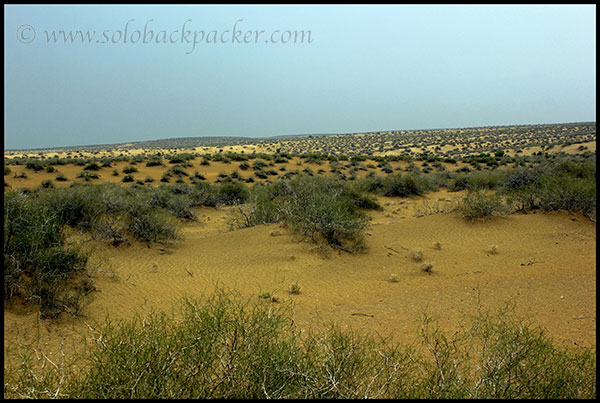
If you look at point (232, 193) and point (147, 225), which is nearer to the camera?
point (147, 225)

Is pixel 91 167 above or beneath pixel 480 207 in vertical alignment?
above

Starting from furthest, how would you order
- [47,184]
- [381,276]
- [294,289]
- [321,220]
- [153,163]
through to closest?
[153,163] → [47,184] → [321,220] → [381,276] → [294,289]

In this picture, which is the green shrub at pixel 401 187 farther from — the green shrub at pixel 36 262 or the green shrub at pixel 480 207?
the green shrub at pixel 36 262

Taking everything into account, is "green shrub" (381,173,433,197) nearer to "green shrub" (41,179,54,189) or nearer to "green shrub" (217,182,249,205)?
"green shrub" (217,182,249,205)

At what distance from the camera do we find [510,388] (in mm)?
2963

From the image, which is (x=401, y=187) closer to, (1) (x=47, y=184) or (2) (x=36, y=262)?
(2) (x=36, y=262)

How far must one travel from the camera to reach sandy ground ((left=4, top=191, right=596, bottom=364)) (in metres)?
5.89

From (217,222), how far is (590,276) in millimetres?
14676

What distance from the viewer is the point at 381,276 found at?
8719 mm

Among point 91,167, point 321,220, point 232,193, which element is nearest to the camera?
point 321,220

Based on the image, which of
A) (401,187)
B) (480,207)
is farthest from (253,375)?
(401,187)

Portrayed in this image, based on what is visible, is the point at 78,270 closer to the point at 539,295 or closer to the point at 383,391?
the point at 383,391

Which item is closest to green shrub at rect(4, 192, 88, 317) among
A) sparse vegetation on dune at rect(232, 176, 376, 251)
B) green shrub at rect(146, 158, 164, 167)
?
sparse vegetation on dune at rect(232, 176, 376, 251)

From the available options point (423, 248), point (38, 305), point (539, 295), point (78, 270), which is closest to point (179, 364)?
point (38, 305)
